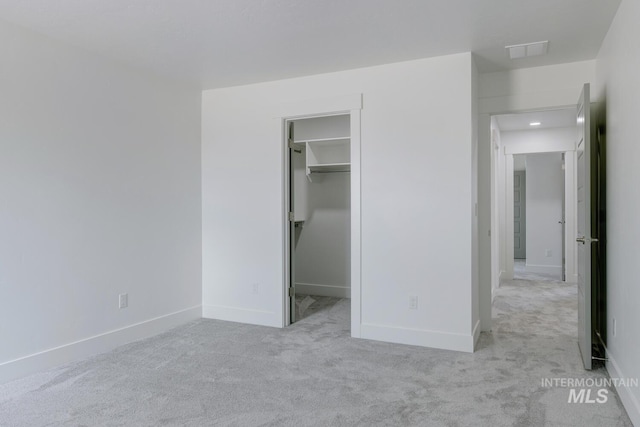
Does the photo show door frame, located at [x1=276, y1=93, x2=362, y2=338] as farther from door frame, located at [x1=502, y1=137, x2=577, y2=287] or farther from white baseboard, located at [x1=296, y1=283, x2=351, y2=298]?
door frame, located at [x1=502, y1=137, x2=577, y2=287]

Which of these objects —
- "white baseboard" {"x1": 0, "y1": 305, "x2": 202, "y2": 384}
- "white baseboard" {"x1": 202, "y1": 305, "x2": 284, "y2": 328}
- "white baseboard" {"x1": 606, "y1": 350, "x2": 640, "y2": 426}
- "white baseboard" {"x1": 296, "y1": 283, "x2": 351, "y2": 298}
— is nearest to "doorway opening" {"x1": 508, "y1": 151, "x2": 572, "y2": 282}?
"white baseboard" {"x1": 296, "y1": 283, "x2": 351, "y2": 298}

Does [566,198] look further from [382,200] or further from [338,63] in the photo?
[338,63]

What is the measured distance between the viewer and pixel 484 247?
3828 millimetres

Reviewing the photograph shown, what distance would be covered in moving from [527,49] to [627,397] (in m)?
2.42

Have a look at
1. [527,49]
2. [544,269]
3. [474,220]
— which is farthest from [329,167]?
[544,269]

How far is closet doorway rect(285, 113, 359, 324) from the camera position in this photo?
16.9 ft

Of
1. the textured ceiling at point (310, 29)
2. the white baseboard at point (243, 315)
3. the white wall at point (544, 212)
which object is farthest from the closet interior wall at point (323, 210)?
the white wall at point (544, 212)

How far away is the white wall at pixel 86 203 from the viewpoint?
9.08 ft

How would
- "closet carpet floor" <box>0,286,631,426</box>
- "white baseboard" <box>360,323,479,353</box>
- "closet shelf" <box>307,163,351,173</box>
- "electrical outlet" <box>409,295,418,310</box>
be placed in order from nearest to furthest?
"closet carpet floor" <box>0,286,631,426</box> → "white baseboard" <box>360,323,479,353</box> → "electrical outlet" <box>409,295,418,310</box> → "closet shelf" <box>307,163,351,173</box>

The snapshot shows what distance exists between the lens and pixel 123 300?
11.5 feet

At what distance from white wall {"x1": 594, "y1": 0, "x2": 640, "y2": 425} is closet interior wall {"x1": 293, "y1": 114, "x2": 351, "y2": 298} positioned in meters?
2.92

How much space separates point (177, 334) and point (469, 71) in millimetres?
3332

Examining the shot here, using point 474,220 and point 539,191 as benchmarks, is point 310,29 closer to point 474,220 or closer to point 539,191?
point 474,220

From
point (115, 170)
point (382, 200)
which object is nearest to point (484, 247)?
point (382, 200)
